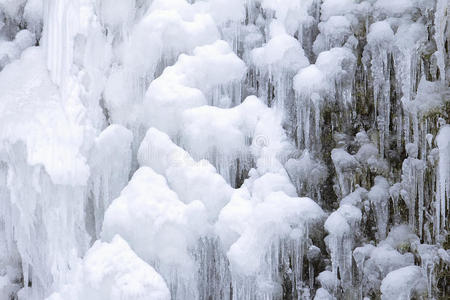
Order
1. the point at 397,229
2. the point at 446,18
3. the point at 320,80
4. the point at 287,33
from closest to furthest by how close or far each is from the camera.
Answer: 1. the point at 446,18
2. the point at 397,229
3. the point at 320,80
4. the point at 287,33

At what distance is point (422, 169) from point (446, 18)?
947mm

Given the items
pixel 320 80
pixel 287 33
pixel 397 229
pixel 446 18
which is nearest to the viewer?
pixel 446 18

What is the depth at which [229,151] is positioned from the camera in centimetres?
469

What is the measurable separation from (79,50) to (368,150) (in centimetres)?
241

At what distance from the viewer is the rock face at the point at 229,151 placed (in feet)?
13.7


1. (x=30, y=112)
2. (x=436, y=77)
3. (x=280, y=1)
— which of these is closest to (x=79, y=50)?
(x=30, y=112)

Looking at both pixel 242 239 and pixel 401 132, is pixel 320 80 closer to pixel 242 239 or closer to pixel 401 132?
pixel 401 132

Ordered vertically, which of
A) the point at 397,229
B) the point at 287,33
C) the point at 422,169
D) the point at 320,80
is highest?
the point at 287,33

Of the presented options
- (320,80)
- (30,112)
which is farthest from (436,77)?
(30,112)

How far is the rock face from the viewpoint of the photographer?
13.7 ft

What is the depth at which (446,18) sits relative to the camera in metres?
4.03

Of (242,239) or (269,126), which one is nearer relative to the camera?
(242,239)

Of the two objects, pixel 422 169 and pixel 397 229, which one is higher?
pixel 422 169

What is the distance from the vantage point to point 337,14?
15.9ft
